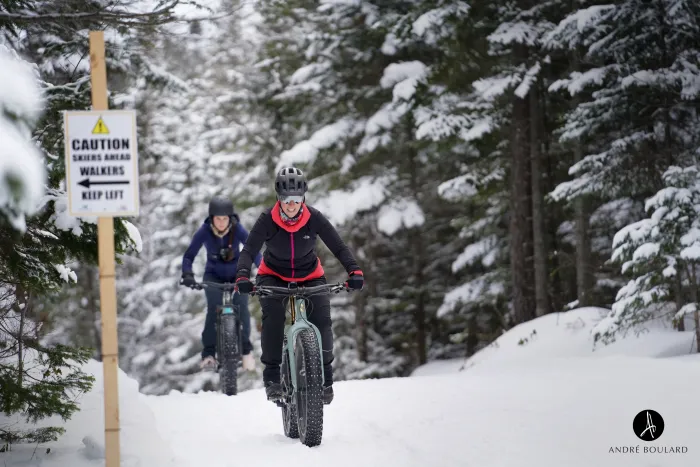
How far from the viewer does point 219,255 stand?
10453 mm

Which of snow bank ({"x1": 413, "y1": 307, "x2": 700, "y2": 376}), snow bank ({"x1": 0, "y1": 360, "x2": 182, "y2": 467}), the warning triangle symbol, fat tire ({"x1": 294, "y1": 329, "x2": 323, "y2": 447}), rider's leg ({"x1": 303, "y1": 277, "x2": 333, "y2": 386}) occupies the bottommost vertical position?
snow bank ({"x1": 413, "y1": 307, "x2": 700, "y2": 376})

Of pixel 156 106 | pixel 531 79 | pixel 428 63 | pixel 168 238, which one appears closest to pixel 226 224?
pixel 531 79

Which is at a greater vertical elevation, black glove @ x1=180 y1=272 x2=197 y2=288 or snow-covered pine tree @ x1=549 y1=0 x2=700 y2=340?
snow-covered pine tree @ x1=549 y1=0 x2=700 y2=340

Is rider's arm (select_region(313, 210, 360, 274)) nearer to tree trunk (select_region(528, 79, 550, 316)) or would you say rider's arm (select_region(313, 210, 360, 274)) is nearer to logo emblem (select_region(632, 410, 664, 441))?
logo emblem (select_region(632, 410, 664, 441))

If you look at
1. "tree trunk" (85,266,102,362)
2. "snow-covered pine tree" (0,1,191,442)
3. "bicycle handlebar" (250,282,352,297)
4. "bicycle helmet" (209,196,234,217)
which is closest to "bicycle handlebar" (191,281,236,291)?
"bicycle helmet" (209,196,234,217)

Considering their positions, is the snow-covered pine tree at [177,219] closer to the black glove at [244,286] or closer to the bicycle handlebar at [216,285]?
the bicycle handlebar at [216,285]

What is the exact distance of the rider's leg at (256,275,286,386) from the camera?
7164 millimetres

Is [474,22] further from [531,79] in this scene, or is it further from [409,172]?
[409,172]

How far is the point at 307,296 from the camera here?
698 centimetres

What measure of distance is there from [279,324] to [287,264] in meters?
0.61

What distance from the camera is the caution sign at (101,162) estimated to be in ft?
15.5

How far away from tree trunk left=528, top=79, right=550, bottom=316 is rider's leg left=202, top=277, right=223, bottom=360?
8.82 meters

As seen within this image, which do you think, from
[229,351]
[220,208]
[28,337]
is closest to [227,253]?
[220,208]

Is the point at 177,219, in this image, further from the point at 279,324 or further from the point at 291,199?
the point at 291,199
